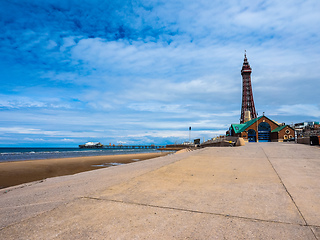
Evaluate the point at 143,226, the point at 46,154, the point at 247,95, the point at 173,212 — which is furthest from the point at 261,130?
the point at 143,226

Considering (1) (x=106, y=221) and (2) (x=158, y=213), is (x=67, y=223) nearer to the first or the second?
(1) (x=106, y=221)

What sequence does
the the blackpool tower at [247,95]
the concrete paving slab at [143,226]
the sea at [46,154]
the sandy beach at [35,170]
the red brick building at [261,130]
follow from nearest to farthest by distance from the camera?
the concrete paving slab at [143,226] → the sandy beach at [35,170] → the sea at [46,154] → the red brick building at [261,130] → the the blackpool tower at [247,95]

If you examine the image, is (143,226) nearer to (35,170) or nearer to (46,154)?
(35,170)

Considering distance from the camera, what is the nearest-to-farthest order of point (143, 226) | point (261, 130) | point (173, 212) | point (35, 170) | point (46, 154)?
point (143, 226), point (173, 212), point (35, 170), point (46, 154), point (261, 130)

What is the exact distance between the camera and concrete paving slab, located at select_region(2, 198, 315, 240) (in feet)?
8.82

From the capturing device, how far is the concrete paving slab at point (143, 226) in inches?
106

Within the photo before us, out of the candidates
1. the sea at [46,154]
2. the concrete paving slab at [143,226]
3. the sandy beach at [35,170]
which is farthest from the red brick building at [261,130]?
the concrete paving slab at [143,226]

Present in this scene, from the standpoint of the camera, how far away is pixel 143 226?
2.97 meters

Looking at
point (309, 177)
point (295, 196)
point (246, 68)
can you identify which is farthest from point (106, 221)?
point (246, 68)

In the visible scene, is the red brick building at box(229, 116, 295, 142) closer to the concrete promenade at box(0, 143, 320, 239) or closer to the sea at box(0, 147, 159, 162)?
the sea at box(0, 147, 159, 162)

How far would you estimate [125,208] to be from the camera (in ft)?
12.1

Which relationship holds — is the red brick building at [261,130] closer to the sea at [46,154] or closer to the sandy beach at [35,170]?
the sea at [46,154]

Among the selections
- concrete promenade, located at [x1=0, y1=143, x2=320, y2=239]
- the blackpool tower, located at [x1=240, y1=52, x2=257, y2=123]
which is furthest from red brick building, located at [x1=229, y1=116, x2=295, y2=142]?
concrete promenade, located at [x1=0, y1=143, x2=320, y2=239]

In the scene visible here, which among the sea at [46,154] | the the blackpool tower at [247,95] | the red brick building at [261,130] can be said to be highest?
the the blackpool tower at [247,95]
